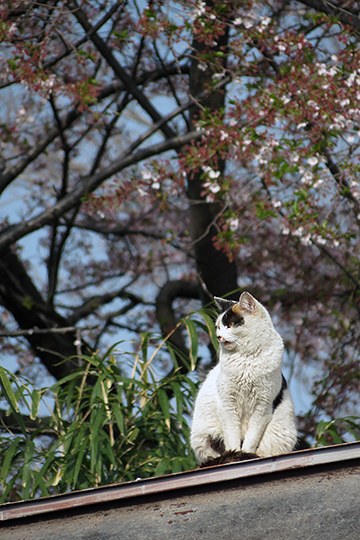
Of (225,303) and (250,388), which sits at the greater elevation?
(225,303)

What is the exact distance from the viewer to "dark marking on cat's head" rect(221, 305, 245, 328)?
3.66 m

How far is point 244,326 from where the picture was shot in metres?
3.64

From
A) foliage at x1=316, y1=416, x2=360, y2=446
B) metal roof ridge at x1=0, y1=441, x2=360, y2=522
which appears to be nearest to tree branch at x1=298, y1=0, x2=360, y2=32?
foliage at x1=316, y1=416, x2=360, y2=446

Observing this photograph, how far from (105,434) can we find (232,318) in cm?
185

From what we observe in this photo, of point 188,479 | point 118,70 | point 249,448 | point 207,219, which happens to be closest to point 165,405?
point 249,448

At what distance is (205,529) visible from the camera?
308cm

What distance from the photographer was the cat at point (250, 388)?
11.8ft

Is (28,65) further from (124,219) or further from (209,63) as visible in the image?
(124,219)

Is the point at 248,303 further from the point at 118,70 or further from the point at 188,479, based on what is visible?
the point at 118,70

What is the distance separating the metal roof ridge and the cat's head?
581 mm

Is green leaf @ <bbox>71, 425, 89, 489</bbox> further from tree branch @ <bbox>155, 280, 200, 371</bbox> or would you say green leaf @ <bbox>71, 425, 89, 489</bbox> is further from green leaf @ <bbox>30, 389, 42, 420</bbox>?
tree branch @ <bbox>155, 280, 200, 371</bbox>

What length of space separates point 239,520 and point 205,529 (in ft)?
0.36

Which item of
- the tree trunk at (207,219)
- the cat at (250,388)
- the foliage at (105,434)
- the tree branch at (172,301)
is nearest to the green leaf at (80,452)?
the foliage at (105,434)

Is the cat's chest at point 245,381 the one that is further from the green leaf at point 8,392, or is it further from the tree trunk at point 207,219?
the tree trunk at point 207,219
